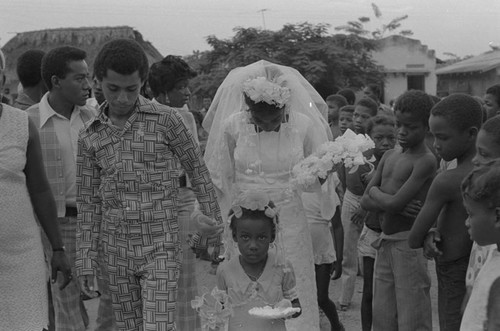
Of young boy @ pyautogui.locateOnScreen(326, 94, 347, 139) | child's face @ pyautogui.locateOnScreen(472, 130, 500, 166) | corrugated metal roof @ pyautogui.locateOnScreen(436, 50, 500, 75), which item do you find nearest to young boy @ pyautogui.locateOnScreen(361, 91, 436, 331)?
child's face @ pyautogui.locateOnScreen(472, 130, 500, 166)

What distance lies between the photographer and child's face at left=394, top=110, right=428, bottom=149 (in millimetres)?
5004

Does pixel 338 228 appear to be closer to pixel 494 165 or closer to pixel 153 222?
pixel 153 222

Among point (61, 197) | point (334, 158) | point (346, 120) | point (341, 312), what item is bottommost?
point (341, 312)

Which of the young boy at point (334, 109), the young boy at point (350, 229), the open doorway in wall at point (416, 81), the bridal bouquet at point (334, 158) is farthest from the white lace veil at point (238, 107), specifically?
the open doorway in wall at point (416, 81)

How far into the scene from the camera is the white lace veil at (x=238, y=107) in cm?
579

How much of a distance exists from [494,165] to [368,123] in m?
4.78

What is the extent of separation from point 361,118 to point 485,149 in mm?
4261

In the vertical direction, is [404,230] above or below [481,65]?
below

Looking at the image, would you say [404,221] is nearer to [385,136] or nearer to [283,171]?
[283,171]

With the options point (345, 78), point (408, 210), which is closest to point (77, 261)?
point (408, 210)

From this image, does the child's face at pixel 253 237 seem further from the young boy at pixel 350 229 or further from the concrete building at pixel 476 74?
the concrete building at pixel 476 74

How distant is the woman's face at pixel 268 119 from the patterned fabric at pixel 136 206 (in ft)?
3.80

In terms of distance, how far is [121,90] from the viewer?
4.24 meters

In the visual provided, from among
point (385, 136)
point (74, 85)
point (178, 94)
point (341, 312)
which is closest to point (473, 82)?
point (341, 312)
